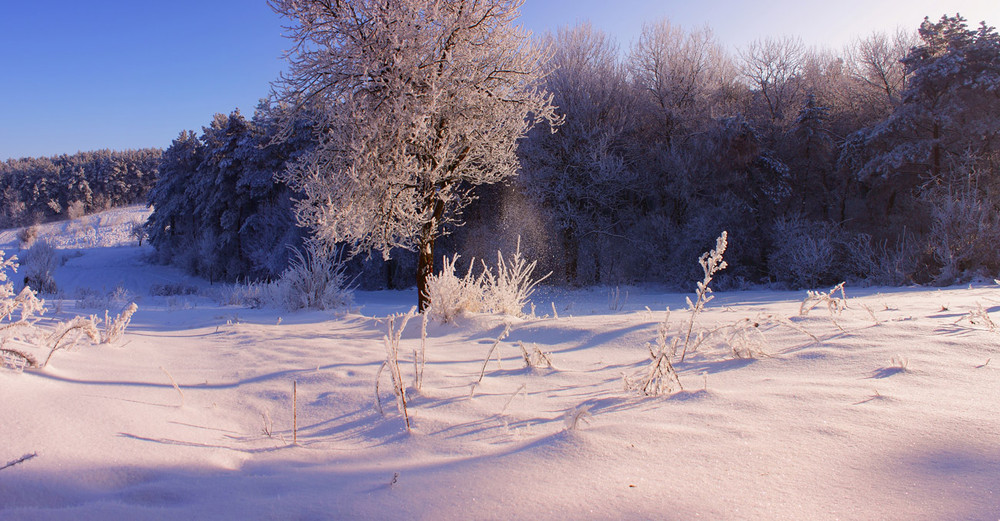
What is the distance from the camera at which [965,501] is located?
45.8 inches

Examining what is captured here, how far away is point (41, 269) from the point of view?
18.3 metres

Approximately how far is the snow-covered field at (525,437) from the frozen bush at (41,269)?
19.2 meters

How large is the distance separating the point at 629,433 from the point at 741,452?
0.35 m

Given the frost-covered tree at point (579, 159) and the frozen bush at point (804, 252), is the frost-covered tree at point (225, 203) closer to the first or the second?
the frost-covered tree at point (579, 159)

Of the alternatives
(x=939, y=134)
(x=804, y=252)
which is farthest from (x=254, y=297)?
(x=939, y=134)

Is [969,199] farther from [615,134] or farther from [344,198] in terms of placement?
[344,198]

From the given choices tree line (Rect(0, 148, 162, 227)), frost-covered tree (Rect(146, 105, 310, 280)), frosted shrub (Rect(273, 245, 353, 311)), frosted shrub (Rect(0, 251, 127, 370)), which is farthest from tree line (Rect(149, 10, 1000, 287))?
tree line (Rect(0, 148, 162, 227))

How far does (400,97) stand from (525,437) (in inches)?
238

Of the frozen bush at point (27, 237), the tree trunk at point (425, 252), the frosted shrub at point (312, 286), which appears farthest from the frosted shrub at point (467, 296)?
the frozen bush at point (27, 237)

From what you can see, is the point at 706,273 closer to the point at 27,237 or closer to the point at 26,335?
the point at 26,335

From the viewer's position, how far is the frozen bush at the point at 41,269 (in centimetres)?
1725

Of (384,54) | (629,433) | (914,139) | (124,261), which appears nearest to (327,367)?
(629,433)

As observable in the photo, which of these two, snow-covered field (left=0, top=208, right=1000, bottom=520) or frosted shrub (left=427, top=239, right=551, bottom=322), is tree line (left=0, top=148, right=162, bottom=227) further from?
snow-covered field (left=0, top=208, right=1000, bottom=520)

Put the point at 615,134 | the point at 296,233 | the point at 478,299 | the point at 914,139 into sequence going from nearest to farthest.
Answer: the point at 478,299 → the point at 914,139 → the point at 615,134 → the point at 296,233
